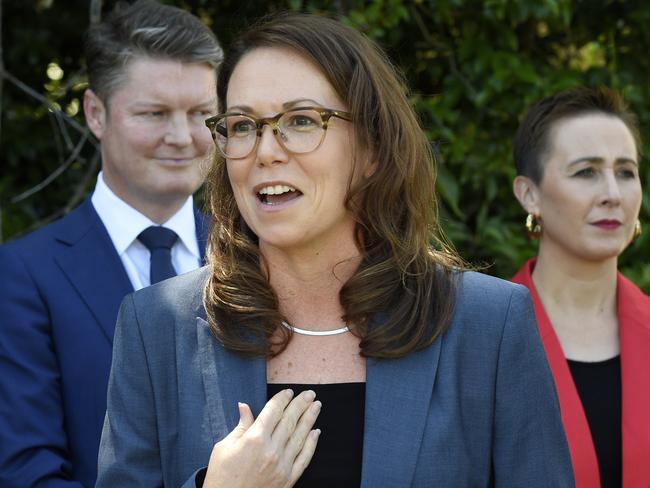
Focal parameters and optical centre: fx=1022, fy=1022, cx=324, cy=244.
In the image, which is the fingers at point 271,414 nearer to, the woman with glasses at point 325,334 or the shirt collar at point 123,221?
the woman with glasses at point 325,334

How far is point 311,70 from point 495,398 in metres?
0.75

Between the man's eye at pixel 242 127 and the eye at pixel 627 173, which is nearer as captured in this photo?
the man's eye at pixel 242 127

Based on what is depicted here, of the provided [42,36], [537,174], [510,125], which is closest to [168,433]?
[537,174]

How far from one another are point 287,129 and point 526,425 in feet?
2.46

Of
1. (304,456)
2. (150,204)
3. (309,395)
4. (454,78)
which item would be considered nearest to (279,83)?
(309,395)

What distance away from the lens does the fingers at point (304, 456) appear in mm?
1955

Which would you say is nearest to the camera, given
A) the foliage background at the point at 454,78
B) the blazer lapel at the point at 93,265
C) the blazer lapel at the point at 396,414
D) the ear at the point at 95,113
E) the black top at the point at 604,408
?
the blazer lapel at the point at 396,414

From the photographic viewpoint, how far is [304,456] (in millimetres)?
1973

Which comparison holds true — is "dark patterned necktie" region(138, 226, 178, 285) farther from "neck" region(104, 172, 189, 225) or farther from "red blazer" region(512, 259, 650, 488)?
"red blazer" region(512, 259, 650, 488)

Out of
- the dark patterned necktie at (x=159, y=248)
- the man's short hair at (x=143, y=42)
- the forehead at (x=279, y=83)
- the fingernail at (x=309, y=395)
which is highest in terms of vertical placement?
the man's short hair at (x=143, y=42)

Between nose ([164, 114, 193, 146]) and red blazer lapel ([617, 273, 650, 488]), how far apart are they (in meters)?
1.45

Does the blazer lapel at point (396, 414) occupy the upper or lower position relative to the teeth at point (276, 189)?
lower

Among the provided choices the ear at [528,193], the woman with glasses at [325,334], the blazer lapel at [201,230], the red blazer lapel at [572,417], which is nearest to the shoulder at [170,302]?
the woman with glasses at [325,334]

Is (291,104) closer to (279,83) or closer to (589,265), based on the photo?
(279,83)
